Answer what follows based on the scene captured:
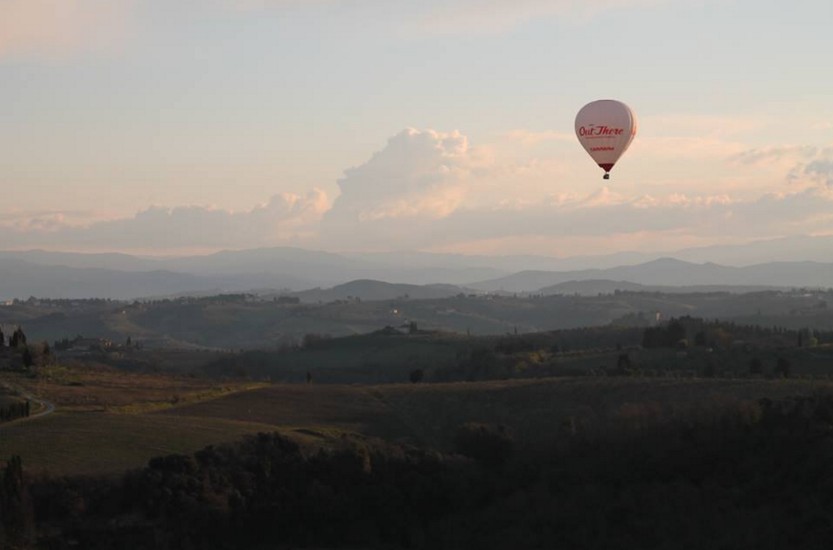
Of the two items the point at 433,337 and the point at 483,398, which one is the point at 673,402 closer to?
the point at 483,398

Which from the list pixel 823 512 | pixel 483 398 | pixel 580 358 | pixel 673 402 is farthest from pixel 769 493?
pixel 580 358

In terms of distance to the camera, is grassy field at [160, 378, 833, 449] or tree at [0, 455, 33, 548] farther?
grassy field at [160, 378, 833, 449]

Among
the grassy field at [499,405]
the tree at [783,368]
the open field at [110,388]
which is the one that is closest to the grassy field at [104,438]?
the grassy field at [499,405]

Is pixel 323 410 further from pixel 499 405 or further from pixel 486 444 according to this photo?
pixel 486 444

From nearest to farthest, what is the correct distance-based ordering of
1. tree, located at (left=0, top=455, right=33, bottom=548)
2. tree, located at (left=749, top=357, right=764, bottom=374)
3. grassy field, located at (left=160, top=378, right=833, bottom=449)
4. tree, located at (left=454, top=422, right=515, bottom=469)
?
1. tree, located at (left=0, top=455, right=33, bottom=548)
2. tree, located at (left=454, top=422, right=515, bottom=469)
3. grassy field, located at (left=160, top=378, right=833, bottom=449)
4. tree, located at (left=749, top=357, right=764, bottom=374)

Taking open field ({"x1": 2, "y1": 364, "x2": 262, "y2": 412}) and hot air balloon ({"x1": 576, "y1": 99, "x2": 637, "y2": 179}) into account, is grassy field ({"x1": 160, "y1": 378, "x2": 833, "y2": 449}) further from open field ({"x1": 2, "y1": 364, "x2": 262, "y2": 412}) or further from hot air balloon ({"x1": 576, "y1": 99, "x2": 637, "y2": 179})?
hot air balloon ({"x1": 576, "y1": 99, "x2": 637, "y2": 179})

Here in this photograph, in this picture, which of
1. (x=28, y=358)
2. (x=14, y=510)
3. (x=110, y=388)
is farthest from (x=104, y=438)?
(x=28, y=358)

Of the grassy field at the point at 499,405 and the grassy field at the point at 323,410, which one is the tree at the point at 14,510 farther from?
the grassy field at the point at 499,405

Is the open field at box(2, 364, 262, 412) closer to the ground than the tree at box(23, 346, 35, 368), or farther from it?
closer to the ground

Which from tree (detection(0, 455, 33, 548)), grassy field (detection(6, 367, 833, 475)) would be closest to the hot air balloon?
grassy field (detection(6, 367, 833, 475))
